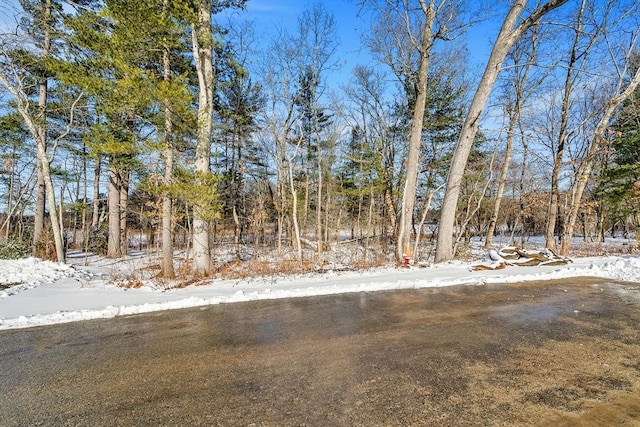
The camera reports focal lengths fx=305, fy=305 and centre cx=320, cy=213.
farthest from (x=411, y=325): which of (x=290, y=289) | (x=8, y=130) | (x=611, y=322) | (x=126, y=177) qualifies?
(x=8, y=130)

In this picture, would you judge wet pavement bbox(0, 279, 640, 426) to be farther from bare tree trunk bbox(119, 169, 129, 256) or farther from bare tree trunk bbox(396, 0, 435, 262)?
bare tree trunk bbox(119, 169, 129, 256)

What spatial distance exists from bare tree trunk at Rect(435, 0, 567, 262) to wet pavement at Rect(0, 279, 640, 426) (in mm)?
4901

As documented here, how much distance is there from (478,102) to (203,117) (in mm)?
8298

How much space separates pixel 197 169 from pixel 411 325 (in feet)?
24.4

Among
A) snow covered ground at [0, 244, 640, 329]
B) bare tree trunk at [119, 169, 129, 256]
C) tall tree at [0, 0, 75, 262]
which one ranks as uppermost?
tall tree at [0, 0, 75, 262]

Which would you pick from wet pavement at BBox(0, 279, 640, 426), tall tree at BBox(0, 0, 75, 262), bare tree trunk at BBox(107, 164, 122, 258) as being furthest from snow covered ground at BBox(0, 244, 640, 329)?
bare tree trunk at BBox(107, 164, 122, 258)

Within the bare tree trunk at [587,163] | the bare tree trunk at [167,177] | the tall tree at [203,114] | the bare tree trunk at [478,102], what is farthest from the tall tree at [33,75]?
the bare tree trunk at [587,163]

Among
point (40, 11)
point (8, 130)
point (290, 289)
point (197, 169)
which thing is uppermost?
point (40, 11)

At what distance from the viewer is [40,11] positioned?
12.6 metres

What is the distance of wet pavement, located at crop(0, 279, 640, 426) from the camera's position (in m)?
2.14

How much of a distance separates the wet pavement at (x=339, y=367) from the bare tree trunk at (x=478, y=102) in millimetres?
4901

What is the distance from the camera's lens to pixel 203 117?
8875 millimetres

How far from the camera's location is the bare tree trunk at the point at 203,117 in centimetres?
884

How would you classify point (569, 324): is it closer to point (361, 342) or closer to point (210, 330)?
point (361, 342)
